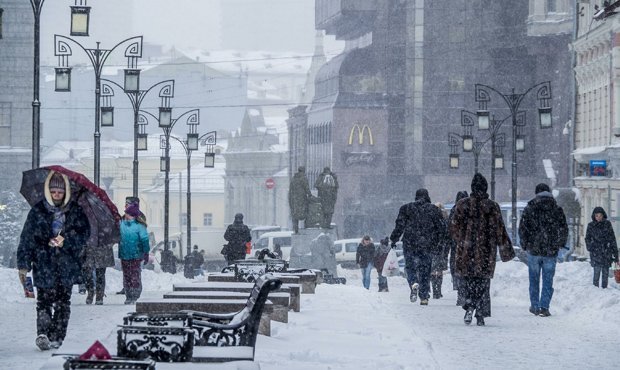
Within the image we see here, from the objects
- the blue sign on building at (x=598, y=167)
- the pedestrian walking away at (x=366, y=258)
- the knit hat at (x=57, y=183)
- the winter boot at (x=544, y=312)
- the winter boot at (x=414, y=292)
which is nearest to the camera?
the knit hat at (x=57, y=183)

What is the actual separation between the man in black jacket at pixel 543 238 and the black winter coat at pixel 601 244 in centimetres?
823

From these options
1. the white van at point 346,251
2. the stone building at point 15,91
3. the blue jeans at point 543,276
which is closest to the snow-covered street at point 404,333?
the blue jeans at point 543,276

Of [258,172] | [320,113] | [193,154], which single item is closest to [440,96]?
[320,113]

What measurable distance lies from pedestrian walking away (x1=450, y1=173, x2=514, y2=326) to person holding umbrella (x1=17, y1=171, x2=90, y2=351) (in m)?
5.74

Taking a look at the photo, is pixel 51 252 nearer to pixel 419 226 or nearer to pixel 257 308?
pixel 257 308

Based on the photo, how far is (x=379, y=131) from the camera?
9075cm

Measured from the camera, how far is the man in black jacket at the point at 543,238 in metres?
18.1

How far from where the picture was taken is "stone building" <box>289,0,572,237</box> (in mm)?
88188

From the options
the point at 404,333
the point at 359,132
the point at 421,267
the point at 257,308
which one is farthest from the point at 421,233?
the point at 359,132

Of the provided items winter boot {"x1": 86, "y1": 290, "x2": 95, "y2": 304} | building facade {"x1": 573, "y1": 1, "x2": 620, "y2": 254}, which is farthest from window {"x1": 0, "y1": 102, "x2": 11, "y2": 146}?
winter boot {"x1": 86, "y1": 290, "x2": 95, "y2": 304}

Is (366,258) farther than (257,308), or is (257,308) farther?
(366,258)

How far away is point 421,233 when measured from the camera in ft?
66.3

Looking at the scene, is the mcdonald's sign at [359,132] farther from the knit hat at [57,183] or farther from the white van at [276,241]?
the knit hat at [57,183]

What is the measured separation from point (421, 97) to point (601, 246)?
63.3 metres
